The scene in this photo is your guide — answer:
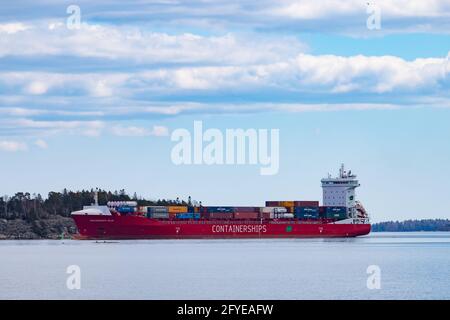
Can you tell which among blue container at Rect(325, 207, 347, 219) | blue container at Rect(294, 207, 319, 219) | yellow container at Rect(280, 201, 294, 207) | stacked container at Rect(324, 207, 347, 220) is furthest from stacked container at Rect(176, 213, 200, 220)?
blue container at Rect(325, 207, 347, 219)

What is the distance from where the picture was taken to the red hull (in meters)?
160

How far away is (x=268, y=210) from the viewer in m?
173

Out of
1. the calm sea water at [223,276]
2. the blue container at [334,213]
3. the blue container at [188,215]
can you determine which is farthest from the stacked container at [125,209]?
the calm sea water at [223,276]

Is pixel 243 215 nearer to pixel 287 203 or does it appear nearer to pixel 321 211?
pixel 287 203

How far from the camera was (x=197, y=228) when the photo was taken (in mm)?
165250

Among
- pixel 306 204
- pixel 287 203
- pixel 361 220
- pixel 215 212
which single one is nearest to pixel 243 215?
pixel 215 212

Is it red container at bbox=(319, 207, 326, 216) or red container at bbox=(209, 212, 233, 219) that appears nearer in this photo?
red container at bbox=(209, 212, 233, 219)

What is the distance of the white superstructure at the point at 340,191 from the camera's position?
18475cm

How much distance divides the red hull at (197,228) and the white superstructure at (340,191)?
22.4 ft

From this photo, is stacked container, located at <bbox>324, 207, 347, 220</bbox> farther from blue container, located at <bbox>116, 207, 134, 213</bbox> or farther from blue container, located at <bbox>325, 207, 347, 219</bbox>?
blue container, located at <bbox>116, 207, 134, 213</bbox>

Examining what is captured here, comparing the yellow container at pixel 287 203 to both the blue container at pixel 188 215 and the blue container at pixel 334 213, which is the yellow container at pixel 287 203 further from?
the blue container at pixel 188 215

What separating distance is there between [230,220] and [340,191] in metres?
25.2
